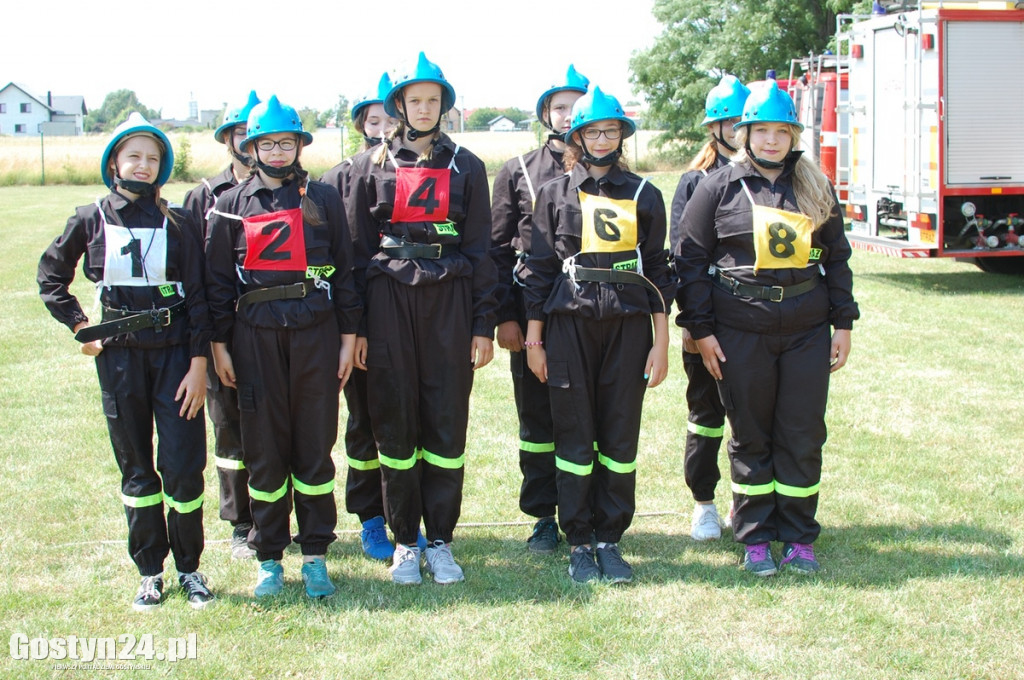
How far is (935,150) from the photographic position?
40.5 feet

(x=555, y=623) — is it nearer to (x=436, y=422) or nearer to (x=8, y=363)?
(x=436, y=422)

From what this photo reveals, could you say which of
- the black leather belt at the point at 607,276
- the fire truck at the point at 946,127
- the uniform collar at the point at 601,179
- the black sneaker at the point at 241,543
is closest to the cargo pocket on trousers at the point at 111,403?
the black sneaker at the point at 241,543

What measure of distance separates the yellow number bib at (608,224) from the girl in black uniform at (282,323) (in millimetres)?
1147

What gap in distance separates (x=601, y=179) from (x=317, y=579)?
2.36 m

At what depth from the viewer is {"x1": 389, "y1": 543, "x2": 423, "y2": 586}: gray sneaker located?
4.91 meters

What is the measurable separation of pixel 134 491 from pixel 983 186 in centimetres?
1123

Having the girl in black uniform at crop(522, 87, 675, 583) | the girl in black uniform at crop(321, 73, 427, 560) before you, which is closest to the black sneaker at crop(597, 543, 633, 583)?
the girl in black uniform at crop(522, 87, 675, 583)

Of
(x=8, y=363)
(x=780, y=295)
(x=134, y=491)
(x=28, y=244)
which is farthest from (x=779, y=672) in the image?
(x=28, y=244)

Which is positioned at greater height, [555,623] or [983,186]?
[983,186]

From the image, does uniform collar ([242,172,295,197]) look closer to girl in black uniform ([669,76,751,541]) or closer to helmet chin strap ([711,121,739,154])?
girl in black uniform ([669,76,751,541])

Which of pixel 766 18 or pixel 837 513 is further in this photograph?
pixel 766 18

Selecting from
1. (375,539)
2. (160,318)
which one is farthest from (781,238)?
(160,318)

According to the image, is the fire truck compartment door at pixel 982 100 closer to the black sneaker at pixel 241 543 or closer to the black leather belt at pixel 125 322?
the black sneaker at pixel 241 543

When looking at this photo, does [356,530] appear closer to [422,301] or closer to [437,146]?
[422,301]
